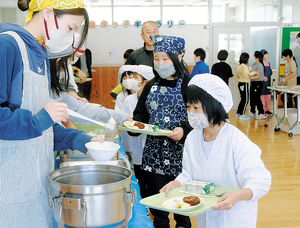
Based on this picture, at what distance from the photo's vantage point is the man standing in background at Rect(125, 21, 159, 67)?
10.7 feet

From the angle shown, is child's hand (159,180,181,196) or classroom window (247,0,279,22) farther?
classroom window (247,0,279,22)

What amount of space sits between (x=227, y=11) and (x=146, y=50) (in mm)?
6584

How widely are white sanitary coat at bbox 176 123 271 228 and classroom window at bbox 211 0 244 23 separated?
8.11 m

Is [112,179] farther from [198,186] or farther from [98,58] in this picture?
[98,58]

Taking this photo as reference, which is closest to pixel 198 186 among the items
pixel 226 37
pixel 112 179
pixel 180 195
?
pixel 180 195

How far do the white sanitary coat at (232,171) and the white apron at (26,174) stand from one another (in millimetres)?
778

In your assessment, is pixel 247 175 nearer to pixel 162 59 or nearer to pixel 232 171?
pixel 232 171

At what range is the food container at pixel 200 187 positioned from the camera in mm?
1415

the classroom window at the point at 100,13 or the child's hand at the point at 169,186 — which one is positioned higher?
the classroom window at the point at 100,13

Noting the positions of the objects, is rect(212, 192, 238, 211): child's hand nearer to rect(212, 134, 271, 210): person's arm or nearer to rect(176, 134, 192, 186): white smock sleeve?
rect(212, 134, 271, 210): person's arm

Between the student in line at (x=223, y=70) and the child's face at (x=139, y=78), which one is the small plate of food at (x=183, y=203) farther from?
the student in line at (x=223, y=70)

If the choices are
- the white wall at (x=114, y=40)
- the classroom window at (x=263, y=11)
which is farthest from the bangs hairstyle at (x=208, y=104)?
the classroom window at (x=263, y=11)


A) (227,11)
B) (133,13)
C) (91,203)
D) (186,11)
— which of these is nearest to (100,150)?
Result: (91,203)

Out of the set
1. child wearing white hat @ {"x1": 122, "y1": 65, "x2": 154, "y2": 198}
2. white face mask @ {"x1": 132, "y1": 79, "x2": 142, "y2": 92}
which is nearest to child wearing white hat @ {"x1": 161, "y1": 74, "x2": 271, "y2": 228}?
child wearing white hat @ {"x1": 122, "y1": 65, "x2": 154, "y2": 198}
